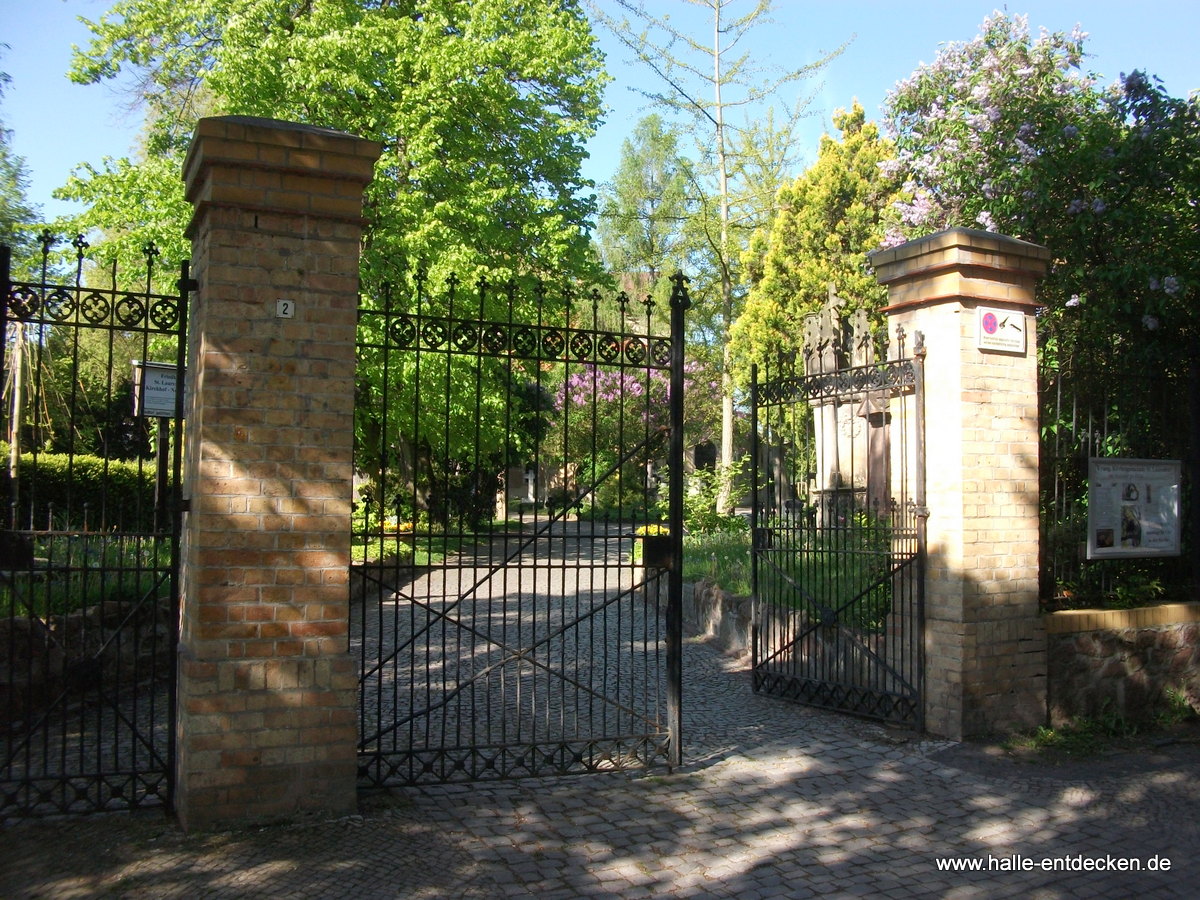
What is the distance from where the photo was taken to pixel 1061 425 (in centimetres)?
757

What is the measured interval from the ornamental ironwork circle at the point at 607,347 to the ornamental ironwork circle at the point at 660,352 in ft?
0.75

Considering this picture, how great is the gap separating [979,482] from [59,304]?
18.7ft

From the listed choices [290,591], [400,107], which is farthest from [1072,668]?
[400,107]

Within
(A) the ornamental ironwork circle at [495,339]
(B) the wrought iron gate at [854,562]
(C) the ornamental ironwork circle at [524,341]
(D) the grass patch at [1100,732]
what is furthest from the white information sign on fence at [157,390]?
(D) the grass patch at [1100,732]

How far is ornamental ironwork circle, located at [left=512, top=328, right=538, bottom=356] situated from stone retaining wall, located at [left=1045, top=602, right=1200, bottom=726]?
165 inches

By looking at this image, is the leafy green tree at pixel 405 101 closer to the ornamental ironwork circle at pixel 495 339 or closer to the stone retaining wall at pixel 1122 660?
the ornamental ironwork circle at pixel 495 339

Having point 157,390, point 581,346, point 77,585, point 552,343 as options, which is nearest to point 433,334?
point 552,343

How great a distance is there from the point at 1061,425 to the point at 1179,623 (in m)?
1.78

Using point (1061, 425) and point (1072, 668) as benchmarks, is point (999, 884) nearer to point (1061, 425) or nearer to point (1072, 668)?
point (1072, 668)

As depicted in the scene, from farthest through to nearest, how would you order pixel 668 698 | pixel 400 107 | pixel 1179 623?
pixel 400 107
pixel 1179 623
pixel 668 698

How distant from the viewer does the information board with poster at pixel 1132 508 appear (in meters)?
7.12

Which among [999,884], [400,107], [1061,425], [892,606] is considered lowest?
[999,884]

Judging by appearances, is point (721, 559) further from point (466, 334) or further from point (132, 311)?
point (132, 311)

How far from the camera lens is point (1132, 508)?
24.1ft
